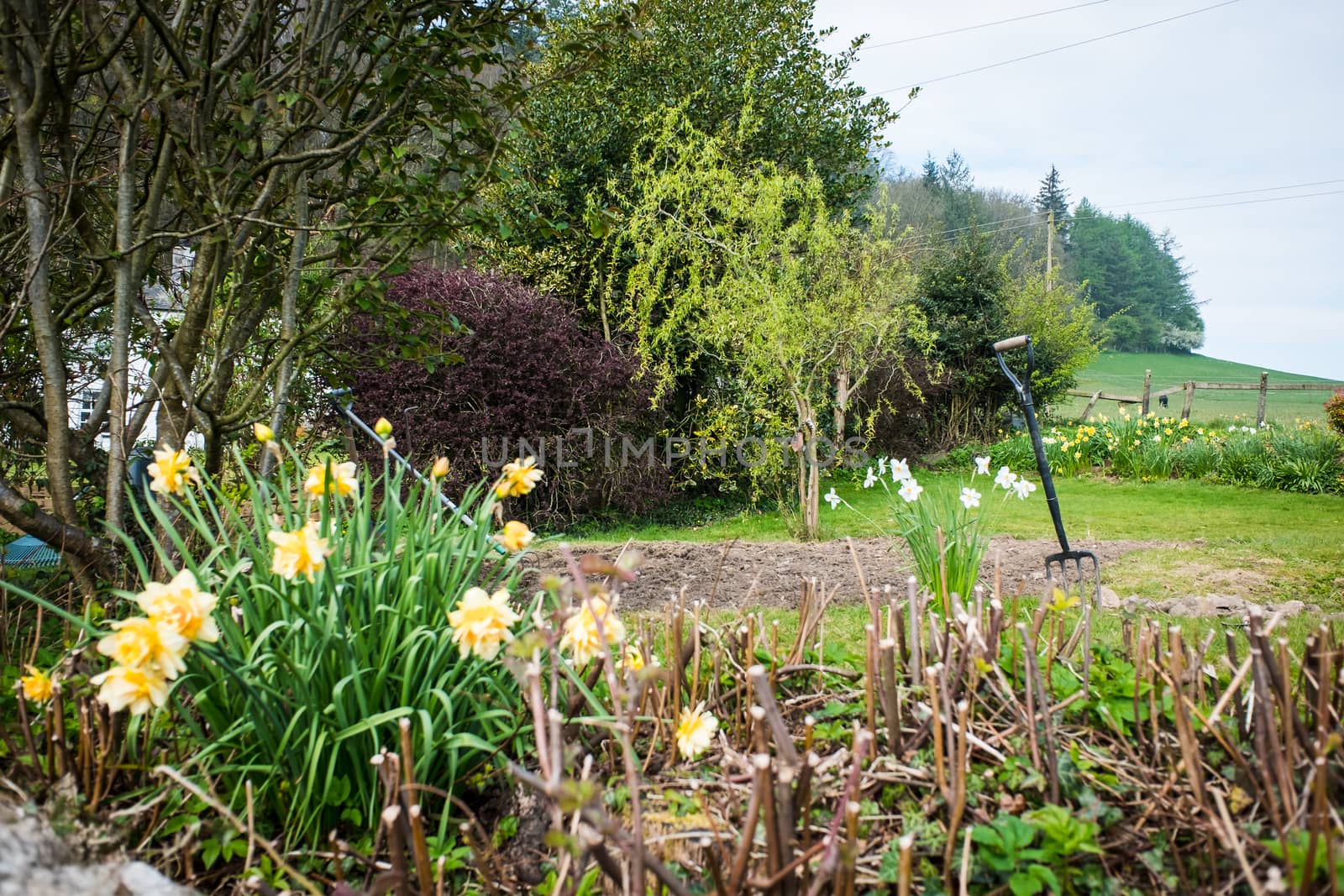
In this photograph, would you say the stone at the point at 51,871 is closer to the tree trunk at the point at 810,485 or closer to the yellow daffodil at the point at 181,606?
the yellow daffodil at the point at 181,606

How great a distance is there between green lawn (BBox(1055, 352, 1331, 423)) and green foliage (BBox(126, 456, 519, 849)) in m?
19.4

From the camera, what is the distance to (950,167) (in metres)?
42.5

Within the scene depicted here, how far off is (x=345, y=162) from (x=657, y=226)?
5.98 m

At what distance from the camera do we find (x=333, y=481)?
5.60 feet

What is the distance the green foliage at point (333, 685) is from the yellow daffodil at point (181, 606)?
0.16 meters

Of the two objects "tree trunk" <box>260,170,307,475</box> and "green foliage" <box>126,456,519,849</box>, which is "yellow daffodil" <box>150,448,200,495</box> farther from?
"tree trunk" <box>260,170,307,475</box>

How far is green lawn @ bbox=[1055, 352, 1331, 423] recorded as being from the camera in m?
21.4

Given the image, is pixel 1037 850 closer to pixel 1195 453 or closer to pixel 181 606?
pixel 181 606

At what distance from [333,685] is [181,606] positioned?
0.43 metres

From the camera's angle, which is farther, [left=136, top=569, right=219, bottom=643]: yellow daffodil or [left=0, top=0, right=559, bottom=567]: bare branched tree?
[left=0, top=0, right=559, bottom=567]: bare branched tree

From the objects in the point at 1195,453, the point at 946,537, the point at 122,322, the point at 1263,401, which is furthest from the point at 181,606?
the point at 1263,401

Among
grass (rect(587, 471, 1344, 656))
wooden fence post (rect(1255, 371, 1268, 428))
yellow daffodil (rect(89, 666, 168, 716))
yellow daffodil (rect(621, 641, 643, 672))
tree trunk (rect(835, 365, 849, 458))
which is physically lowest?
grass (rect(587, 471, 1344, 656))

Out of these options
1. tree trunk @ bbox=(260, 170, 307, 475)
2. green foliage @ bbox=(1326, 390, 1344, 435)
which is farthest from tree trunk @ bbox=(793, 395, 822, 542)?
green foliage @ bbox=(1326, 390, 1344, 435)

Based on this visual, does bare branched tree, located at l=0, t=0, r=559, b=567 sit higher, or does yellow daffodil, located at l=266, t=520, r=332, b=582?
bare branched tree, located at l=0, t=0, r=559, b=567
